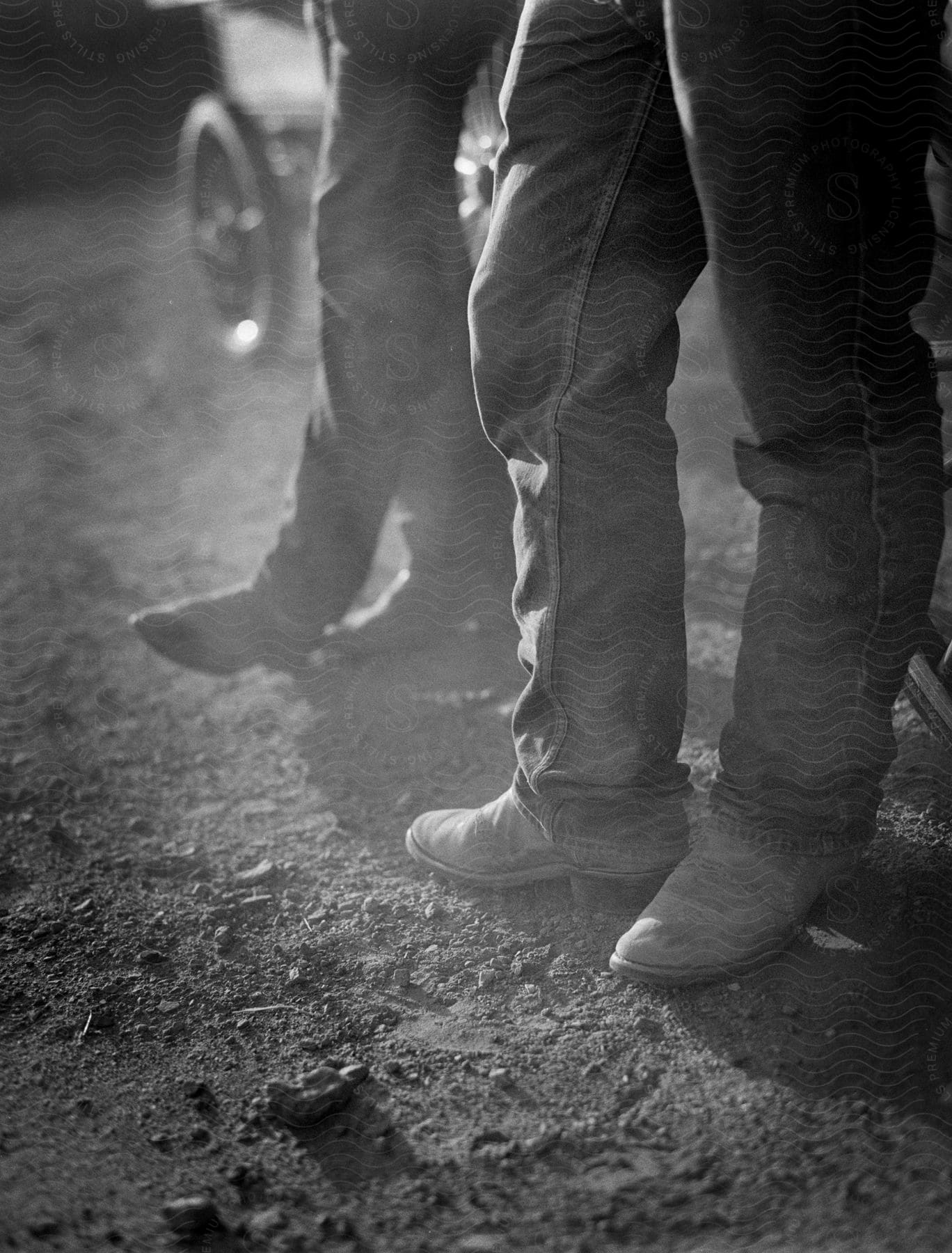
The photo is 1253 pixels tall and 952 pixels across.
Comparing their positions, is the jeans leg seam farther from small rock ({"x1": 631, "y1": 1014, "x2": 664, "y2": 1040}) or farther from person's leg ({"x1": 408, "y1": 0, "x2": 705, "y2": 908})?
small rock ({"x1": 631, "y1": 1014, "x2": 664, "y2": 1040})

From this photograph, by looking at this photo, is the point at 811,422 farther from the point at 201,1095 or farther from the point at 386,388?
the point at 201,1095

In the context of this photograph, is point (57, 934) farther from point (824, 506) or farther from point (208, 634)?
point (824, 506)

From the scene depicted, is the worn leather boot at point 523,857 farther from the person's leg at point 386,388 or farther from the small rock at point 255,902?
the person's leg at point 386,388

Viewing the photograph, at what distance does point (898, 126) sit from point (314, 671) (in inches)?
49.9

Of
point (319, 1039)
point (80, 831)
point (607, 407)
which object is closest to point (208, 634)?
point (80, 831)

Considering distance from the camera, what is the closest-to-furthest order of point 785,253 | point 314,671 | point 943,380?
point 785,253 < point 943,380 < point 314,671

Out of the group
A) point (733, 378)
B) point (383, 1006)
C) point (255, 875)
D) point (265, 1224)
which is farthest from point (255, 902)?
point (733, 378)

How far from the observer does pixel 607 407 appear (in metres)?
1.11

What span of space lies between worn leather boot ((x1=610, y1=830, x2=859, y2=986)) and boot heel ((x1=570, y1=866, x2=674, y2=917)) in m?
0.05

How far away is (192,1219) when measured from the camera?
3.02ft

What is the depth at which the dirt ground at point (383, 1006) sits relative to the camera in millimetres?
933

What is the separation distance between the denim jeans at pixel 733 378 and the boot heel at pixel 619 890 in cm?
5

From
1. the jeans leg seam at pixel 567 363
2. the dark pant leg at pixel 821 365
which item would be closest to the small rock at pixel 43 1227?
the jeans leg seam at pixel 567 363

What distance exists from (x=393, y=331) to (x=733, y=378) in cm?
71
